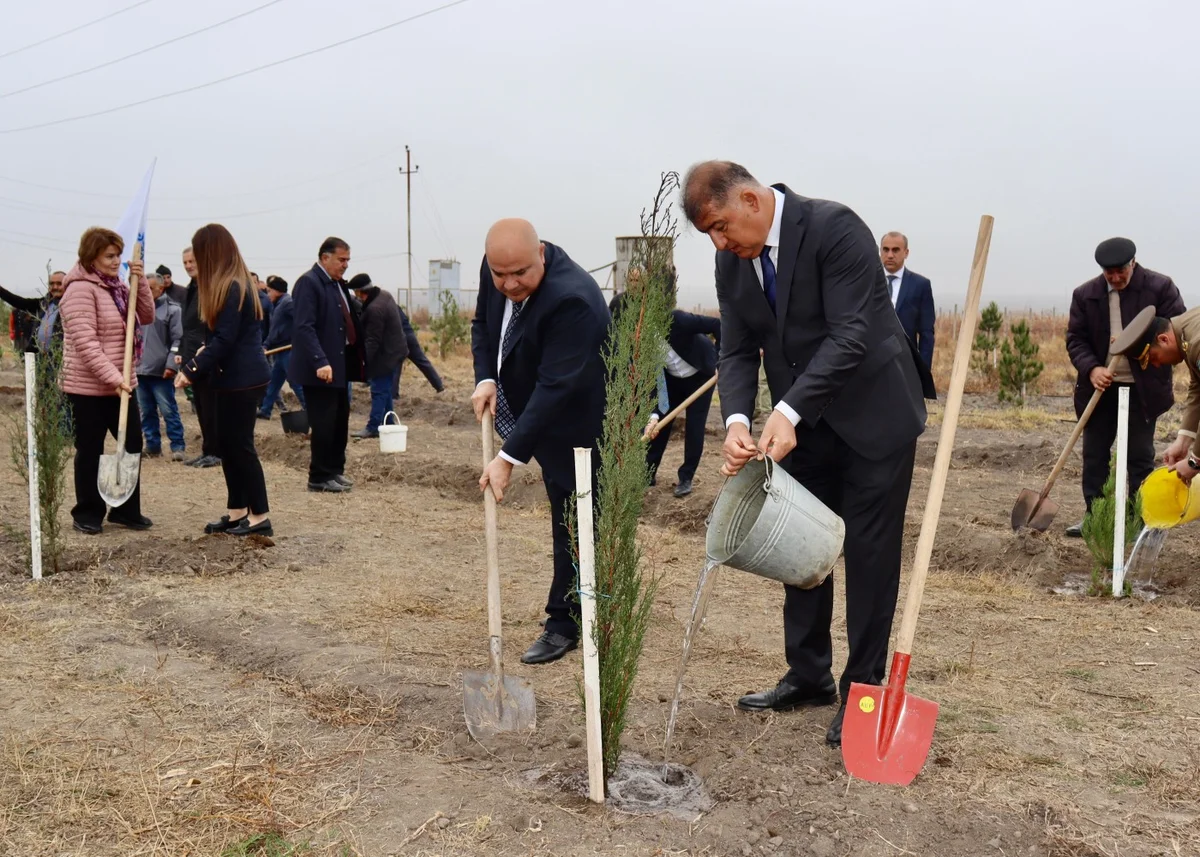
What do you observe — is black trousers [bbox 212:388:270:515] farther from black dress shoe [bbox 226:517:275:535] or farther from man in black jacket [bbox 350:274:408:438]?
man in black jacket [bbox 350:274:408:438]

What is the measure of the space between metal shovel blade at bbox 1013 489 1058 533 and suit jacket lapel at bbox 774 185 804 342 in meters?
3.99

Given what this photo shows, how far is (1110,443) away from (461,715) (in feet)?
15.3

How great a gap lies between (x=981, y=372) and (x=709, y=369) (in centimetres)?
1293

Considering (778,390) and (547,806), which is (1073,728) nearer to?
(778,390)

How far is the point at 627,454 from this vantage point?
10.1 feet

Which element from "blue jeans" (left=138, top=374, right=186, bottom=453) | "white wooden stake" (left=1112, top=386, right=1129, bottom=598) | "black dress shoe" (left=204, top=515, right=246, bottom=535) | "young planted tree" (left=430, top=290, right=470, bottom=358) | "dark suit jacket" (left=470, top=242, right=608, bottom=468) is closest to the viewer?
"dark suit jacket" (left=470, top=242, right=608, bottom=468)

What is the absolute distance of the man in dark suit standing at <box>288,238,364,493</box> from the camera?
7.97m

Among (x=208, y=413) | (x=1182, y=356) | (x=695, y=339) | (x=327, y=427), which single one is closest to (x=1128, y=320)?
(x=1182, y=356)

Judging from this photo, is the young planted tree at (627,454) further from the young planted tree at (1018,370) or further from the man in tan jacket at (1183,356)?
the young planted tree at (1018,370)

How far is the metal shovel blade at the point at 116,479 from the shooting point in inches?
260

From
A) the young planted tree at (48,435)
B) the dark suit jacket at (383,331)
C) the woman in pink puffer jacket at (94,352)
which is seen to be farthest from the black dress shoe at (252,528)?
the dark suit jacket at (383,331)

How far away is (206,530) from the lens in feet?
22.6

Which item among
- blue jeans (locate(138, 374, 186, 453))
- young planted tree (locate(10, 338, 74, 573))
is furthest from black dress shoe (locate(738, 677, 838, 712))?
blue jeans (locate(138, 374, 186, 453))

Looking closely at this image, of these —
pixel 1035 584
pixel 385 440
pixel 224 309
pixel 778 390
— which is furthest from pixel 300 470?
pixel 778 390
